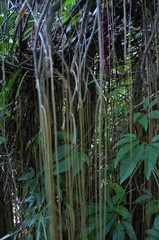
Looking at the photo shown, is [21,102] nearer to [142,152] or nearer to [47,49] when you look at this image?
[142,152]

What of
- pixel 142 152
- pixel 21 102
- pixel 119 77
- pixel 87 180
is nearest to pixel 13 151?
pixel 21 102

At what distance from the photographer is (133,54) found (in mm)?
1082

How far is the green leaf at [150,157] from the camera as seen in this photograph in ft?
2.35

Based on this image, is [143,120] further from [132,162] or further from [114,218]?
[114,218]

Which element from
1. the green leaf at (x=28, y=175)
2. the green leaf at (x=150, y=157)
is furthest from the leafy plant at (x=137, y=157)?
the green leaf at (x=28, y=175)

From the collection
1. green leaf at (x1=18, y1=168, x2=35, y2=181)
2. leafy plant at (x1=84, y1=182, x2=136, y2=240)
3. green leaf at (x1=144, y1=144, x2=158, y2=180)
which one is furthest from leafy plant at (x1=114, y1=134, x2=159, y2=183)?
green leaf at (x1=18, y1=168, x2=35, y2=181)

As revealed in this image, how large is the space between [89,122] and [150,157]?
27 centimetres

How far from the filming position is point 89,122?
3.18 ft

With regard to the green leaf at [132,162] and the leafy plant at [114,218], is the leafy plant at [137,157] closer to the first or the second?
the green leaf at [132,162]

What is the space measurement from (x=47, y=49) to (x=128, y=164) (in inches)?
13.4

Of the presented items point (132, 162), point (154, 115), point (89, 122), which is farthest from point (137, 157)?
point (89, 122)

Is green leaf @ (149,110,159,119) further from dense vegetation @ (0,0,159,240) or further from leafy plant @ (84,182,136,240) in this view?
leafy plant @ (84,182,136,240)

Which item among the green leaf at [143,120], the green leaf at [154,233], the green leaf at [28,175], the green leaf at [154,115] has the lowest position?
the green leaf at [154,233]

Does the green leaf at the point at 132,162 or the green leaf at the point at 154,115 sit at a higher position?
the green leaf at the point at 154,115
